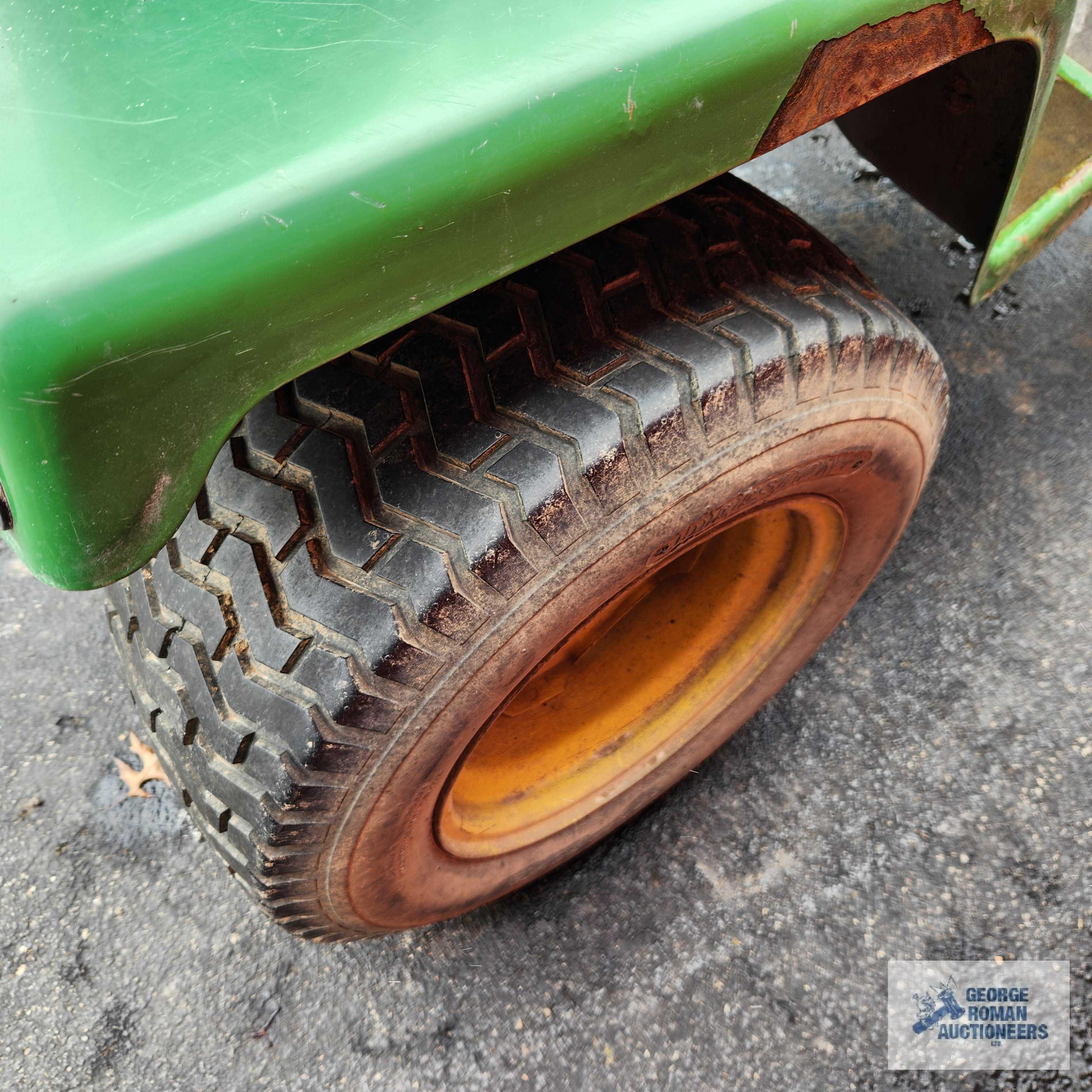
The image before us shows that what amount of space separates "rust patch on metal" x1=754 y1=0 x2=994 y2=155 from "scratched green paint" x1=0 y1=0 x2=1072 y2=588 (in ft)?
0.33

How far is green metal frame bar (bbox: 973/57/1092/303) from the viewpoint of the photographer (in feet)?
4.63

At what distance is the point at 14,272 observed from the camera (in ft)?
1.91

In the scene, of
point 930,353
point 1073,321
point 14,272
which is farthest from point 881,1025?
point 1073,321

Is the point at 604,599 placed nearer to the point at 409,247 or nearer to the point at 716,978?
the point at 409,247

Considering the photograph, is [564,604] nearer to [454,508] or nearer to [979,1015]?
[454,508]

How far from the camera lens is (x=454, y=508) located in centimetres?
95

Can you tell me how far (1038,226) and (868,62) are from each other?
29.9 inches

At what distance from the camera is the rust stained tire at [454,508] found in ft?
3.14

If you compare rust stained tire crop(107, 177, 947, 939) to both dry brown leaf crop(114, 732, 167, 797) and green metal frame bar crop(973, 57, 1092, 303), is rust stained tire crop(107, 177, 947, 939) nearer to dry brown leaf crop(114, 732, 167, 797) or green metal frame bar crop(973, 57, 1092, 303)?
green metal frame bar crop(973, 57, 1092, 303)

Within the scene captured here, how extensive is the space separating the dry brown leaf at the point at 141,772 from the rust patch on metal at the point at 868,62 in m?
1.55

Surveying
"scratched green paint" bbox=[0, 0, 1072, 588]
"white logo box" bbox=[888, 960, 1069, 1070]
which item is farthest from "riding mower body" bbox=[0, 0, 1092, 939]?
"white logo box" bbox=[888, 960, 1069, 1070]

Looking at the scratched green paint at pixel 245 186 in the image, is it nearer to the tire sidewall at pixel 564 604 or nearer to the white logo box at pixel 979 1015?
the tire sidewall at pixel 564 604

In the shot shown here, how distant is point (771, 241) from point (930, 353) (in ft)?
0.90

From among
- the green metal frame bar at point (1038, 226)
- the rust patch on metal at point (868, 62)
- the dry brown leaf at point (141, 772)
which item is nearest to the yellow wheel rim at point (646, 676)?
the green metal frame bar at point (1038, 226)
